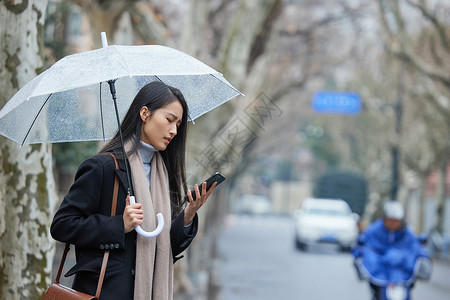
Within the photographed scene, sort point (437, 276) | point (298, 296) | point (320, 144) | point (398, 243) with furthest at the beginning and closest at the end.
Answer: point (320, 144) < point (437, 276) < point (298, 296) < point (398, 243)

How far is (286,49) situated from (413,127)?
1172 cm

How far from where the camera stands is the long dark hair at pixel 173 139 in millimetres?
3381

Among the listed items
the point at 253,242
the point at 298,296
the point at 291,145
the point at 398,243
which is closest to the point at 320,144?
the point at 291,145

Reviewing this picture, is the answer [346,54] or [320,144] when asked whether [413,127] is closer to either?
[346,54]

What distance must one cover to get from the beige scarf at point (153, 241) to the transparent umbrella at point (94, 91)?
11.7 inches

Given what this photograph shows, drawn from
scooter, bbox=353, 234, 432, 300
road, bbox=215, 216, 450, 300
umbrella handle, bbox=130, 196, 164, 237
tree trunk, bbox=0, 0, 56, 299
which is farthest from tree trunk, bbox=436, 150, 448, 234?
umbrella handle, bbox=130, 196, 164, 237

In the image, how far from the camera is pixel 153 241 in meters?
3.29

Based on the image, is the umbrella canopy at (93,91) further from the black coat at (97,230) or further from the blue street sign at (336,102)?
the blue street sign at (336,102)

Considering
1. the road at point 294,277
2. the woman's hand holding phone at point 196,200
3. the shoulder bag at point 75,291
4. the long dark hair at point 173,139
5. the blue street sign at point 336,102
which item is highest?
the blue street sign at point 336,102

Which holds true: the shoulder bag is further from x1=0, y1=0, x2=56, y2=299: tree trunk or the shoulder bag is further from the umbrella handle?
x1=0, y1=0, x2=56, y2=299: tree trunk

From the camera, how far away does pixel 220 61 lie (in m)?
12.2

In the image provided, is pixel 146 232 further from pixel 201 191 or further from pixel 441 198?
pixel 441 198

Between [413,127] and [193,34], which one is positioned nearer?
[193,34]

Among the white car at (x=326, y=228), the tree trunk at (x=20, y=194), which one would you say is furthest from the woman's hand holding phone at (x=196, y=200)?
the white car at (x=326, y=228)
